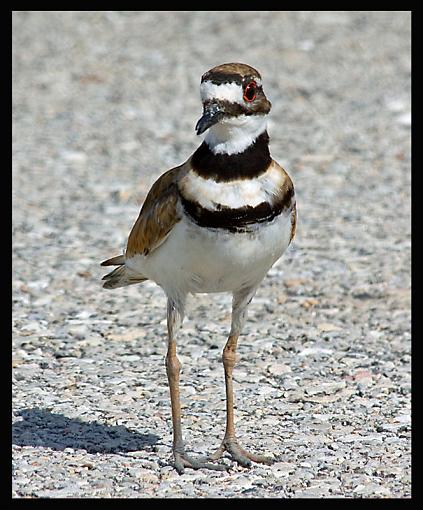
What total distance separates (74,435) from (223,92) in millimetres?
2278

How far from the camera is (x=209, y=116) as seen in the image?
5.54 m

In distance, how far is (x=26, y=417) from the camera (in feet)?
22.3

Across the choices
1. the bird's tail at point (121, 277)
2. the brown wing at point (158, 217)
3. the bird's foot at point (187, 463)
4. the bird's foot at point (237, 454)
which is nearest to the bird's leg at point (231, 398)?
the bird's foot at point (237, 454)

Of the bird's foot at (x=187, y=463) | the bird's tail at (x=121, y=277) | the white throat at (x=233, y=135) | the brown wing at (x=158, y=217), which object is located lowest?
the bird's foot at (x=187, y=463)

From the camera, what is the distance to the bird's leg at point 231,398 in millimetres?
6227

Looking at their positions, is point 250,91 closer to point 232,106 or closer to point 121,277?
point 232,106

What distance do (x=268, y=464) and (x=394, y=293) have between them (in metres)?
3.45

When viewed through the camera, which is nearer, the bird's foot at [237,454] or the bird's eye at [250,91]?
the bird's eye at [250,91]

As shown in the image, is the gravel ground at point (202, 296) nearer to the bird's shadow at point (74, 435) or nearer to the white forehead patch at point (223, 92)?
the bird's shadow at point (74, 435)

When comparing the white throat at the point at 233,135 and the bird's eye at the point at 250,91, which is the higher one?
the bird's eye at the point at 250,91

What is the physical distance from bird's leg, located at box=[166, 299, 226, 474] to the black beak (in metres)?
1.18

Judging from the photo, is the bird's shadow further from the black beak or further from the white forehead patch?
the white forehead patch

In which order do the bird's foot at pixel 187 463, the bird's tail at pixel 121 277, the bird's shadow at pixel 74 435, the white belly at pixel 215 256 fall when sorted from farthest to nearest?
the bird's tail at pixel 121 277
the bird's shadow at pixel 74 435
the bird's foot at pixel 187 463
the white belly at pixel 215 256

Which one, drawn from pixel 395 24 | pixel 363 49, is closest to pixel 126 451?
pixel 363 49
